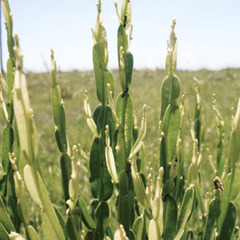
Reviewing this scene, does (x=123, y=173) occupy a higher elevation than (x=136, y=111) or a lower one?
higher

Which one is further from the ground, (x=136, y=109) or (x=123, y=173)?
(x=123, y=173)

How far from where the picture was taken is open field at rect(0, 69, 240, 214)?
1.61 meters

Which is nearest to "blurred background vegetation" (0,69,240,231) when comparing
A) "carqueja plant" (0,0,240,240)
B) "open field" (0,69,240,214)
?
"open field" (0,69,240,214)

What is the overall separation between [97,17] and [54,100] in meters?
0.16

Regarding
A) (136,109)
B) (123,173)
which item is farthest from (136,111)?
(123,173)

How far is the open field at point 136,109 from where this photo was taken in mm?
1608

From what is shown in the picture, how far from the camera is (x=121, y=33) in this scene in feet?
1.46

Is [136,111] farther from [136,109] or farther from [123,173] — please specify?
[123,173]


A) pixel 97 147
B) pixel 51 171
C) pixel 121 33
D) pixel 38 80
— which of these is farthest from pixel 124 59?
pixel 38 80

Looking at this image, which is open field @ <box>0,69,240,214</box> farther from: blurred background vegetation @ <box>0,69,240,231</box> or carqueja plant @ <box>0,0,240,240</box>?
carqueja plant @ <box>0,0,240,240</box>

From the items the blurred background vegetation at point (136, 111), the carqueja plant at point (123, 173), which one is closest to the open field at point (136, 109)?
the blurred background vegetation at point (136, 111)

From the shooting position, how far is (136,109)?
306 cm

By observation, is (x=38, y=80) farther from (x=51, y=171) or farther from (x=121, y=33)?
(x=121, y=33)

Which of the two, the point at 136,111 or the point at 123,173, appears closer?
the point at 123,173
